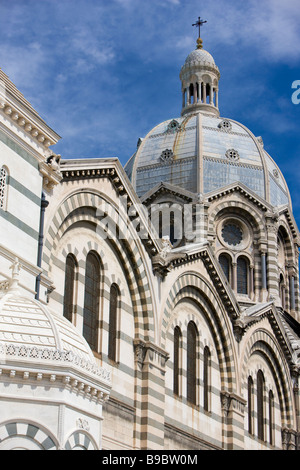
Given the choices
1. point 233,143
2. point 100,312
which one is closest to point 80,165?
point 100,312

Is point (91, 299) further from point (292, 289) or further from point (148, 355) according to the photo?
point (292, 289)

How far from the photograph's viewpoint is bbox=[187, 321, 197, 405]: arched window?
32812 millimetres

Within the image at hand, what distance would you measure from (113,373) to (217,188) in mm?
22329

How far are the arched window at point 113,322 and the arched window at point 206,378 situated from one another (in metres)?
6.83

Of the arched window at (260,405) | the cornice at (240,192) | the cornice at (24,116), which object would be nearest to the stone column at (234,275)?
the cornice at (240,192)

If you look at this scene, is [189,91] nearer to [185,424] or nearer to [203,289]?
[203,289]

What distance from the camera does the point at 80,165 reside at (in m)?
27.2

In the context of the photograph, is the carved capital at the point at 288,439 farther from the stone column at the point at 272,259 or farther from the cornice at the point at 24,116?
the cornice at the point at 24,116

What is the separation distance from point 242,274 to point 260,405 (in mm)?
11037

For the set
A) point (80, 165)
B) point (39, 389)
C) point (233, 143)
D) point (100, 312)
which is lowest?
point (39, 389)

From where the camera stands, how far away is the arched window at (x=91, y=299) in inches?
1078

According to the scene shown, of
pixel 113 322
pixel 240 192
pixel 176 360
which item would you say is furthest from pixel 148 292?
pixel 240 192

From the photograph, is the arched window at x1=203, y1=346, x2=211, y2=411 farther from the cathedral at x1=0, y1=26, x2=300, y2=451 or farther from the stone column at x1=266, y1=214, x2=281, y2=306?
the stone column at x1=266, y1=214, x2=281, y2=306

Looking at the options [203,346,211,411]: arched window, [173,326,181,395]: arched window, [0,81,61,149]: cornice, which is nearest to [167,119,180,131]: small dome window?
[203,346,211,411]: arched window
